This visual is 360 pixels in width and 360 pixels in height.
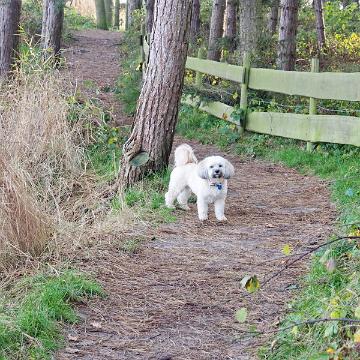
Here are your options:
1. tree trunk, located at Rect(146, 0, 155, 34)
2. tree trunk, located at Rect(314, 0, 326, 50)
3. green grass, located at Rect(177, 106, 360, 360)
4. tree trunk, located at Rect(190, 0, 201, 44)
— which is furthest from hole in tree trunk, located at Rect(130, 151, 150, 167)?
tree trunk, located at Rect(146, 0, 155, 34)

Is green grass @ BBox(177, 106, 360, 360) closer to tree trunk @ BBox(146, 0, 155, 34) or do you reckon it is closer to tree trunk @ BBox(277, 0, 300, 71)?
tree trunk @ BBox(277, 0, 300, 71)

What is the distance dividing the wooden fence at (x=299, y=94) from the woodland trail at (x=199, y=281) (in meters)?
1.48

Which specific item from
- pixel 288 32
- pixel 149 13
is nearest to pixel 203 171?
pixel 288 32

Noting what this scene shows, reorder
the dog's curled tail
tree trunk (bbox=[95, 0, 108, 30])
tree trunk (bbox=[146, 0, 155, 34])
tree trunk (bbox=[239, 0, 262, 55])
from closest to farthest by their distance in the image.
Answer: the dog's curled tail → tree trunk (bbox=[239, 0, 262, 55]) → tree trunk (bbox=[146, 0, 155, 34]) → tree trunk (bbox=[95, 0, 108, 30])

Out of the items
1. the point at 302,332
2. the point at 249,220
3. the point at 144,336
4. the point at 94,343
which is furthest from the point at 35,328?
the point at 249,220

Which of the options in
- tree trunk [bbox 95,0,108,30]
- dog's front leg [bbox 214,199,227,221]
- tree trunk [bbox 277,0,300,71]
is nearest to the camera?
dog's front leg [bbox 214,199,227,221]

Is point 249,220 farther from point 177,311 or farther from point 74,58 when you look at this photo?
point 74,58

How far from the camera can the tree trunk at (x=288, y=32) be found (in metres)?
13.4

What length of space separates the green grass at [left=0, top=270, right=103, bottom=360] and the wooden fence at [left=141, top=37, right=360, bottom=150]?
213 inches

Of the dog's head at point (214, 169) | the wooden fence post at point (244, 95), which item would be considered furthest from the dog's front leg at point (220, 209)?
the wooden fence post at point (244, 95)

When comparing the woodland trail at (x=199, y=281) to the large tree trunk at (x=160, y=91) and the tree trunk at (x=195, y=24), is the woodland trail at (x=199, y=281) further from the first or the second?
the tree trunk at (x=195, y=24)

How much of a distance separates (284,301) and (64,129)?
554 centimetres

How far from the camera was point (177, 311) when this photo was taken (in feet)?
17.2

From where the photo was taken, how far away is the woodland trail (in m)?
4.69
